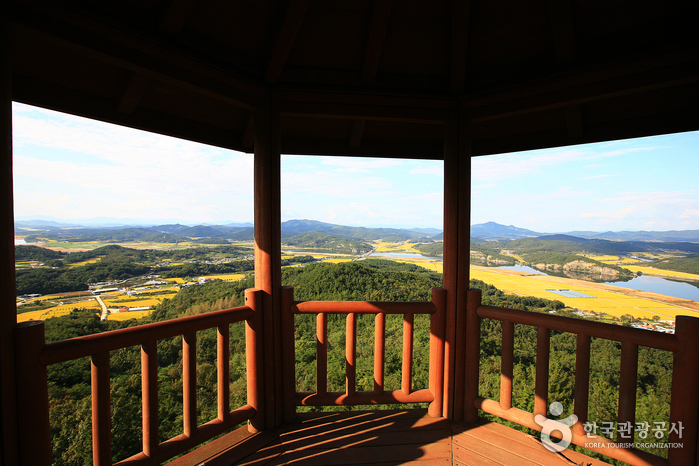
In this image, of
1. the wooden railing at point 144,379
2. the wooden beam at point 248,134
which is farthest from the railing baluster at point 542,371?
the wooden beam at point 248,134

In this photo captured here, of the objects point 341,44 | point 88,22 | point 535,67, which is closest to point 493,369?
point 535,67

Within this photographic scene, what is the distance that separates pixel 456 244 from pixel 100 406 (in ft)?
8.28

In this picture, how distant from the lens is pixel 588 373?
201cm

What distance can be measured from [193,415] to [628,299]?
1425 centimetres

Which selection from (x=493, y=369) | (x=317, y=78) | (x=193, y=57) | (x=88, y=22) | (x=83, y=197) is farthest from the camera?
(x=83, y=197)

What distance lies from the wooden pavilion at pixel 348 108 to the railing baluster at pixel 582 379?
0.05ft

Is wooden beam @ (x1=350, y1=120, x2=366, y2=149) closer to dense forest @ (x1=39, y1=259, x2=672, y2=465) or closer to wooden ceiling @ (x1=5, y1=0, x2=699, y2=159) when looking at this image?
wooden ceiling @ (x1=5, y1=0, x2=699, y2=159)

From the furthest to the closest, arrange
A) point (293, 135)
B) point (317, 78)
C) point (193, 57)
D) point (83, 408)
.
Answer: point (83, 408), point (293, 135), point (317, 78), point (193, 57)

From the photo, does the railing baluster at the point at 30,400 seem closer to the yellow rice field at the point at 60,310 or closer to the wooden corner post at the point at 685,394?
the wooden corner post at the point at 685,394

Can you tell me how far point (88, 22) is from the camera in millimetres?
1560

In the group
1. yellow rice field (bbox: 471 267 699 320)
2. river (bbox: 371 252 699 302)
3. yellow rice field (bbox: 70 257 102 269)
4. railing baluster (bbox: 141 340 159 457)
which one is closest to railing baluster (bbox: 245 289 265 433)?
railing baluster (bbox: 141 340 159 457)

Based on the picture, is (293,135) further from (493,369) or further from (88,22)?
(493,369)

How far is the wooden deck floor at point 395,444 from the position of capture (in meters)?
2.01

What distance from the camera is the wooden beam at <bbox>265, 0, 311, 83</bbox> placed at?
6.64 feet
